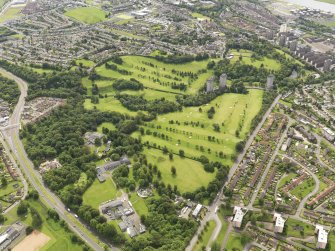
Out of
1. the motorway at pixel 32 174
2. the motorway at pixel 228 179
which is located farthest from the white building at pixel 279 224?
the motorway at pixel 32 174

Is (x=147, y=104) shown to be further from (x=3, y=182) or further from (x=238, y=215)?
(x=238, y=215)

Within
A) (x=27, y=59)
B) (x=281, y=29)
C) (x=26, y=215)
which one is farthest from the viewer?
(x=281, y=29)

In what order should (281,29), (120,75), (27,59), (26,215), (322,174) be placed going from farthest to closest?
(281,29) → (27,59) → (120,75) → (322,174) → (26,215)

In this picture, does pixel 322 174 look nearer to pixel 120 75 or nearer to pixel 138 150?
pixel 138 150

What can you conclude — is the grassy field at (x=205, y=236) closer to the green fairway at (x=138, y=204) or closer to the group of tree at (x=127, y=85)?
the green fairway at (x=138, y=204)

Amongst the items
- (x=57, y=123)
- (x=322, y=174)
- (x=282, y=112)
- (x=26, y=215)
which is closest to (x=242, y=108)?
(x=282, y=112)

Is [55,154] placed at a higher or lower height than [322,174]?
lower

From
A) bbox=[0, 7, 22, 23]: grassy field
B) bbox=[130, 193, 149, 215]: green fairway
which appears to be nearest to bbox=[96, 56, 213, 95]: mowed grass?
bbox=[130, 193, 149, 215]: green fairway
